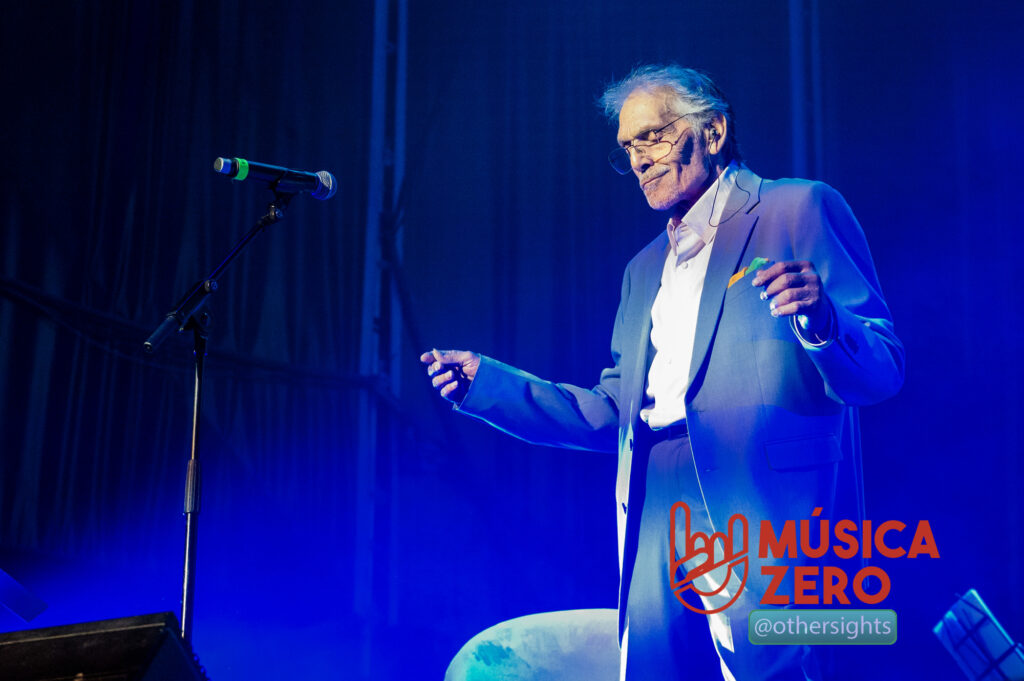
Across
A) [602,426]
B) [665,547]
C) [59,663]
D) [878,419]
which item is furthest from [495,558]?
[59,663]

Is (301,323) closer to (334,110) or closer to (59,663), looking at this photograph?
(334,110)

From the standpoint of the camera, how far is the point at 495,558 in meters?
2.90

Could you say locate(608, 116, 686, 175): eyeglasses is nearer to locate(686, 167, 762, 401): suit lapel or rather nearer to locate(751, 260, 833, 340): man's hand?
locate(686, 167, 762, 401): suit lapel

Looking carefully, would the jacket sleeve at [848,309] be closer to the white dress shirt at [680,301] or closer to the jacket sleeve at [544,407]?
the white dress shirt at [680,301]

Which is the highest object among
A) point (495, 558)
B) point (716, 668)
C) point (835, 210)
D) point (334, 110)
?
point (334, 110)

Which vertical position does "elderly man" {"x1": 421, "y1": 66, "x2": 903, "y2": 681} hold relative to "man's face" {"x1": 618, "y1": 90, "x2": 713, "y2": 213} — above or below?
below

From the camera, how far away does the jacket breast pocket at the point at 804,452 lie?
1916 millimetres

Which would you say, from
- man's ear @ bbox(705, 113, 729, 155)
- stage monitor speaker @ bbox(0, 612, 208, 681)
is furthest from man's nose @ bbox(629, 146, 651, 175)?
stage monitor speaker @ bbox(0, 612, 208, 681)

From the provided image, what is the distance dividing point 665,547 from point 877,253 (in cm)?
113

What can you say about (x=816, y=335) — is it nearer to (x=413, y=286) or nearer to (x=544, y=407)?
(x=544, y=407)

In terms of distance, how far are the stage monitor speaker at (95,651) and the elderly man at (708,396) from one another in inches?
39.1

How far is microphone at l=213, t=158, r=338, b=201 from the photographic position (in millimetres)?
2037

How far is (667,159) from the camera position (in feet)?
7.59

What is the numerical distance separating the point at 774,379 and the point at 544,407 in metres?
0.58
